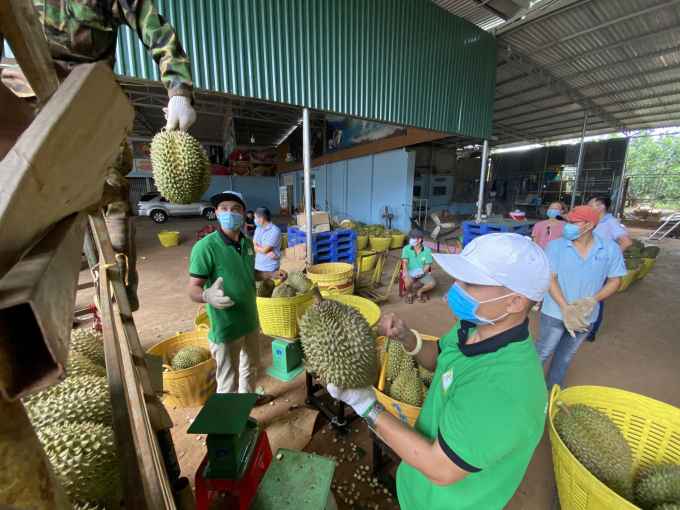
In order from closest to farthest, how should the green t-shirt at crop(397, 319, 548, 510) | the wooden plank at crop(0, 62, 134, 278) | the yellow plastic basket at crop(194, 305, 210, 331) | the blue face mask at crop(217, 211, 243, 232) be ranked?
the wooden plank at crop(0, 62, 134, 278), the green t-shirt at crop(397, 319, 548, 510), the blue face mask at crop(217, 211, 243, 232), the yellow plastic basket at crop(194, 305, 210, 331)

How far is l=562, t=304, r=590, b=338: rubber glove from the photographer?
8.91 feet

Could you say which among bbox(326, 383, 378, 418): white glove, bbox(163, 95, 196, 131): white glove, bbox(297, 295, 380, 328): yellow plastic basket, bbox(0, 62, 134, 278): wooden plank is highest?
bbox(163, 95, 196, 131): white glove

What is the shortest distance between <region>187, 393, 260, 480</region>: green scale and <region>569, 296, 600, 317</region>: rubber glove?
3.03 meters

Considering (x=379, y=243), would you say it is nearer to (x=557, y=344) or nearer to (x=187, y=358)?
(x=557, y=344)

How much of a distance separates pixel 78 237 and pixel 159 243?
1188 cm

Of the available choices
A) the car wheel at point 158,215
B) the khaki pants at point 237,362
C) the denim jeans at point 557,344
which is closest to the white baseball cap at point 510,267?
the khaki pants at point 237,362

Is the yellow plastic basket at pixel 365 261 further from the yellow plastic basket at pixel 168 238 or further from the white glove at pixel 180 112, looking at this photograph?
the yellow plastic basket at pixel 168 238

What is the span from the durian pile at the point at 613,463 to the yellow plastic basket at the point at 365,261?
15.0 ft

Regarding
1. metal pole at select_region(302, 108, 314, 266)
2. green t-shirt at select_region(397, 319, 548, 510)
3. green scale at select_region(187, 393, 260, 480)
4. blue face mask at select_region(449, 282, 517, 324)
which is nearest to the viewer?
green t-shirt at select_region(397, 319, 548, 510)

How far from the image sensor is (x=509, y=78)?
9688mm

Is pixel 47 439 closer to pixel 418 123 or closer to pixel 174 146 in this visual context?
pixel 174 146

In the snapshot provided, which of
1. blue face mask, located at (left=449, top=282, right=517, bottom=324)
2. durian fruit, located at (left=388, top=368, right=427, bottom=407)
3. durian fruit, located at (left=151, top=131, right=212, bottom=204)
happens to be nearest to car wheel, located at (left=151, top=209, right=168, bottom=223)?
durian fruit, located at (left=151, top=131, right=212, bottom=204)

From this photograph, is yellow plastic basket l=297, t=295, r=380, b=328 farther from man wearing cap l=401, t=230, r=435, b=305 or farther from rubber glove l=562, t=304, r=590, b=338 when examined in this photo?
man wearing cap l=401, t=230, r=435, b=305

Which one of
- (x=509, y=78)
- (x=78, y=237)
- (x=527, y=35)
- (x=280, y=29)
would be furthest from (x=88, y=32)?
(x=509, y=78)
